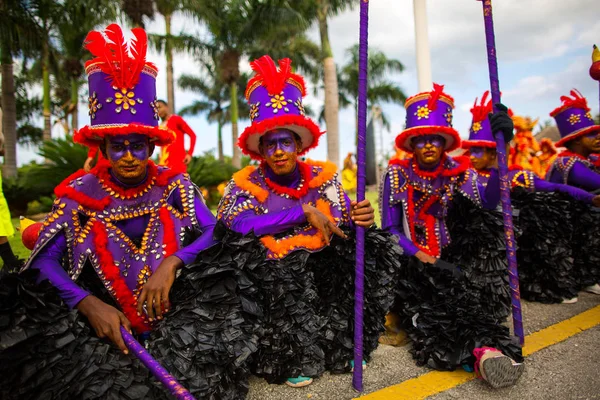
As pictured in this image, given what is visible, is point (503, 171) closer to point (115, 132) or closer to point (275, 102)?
point (275, 102)

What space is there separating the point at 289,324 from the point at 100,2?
44.9ft

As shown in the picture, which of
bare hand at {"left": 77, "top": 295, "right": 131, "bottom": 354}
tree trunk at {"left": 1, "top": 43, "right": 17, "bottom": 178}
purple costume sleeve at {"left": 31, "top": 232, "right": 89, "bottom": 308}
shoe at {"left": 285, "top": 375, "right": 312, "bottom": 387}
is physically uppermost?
tree trunk at {"left": 1, "top": 43, "right": 17, "bottom": 178}

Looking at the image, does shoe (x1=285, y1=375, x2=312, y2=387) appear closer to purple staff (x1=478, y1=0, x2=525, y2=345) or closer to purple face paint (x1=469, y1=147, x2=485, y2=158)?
purple staff (x1=478, y1=0, x2=525, y2=345)

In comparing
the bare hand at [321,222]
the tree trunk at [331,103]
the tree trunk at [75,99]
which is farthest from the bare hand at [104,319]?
the tree trunk at [75,99]

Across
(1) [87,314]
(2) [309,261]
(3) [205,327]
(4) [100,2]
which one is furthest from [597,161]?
(4) [100,2]

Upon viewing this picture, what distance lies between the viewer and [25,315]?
5.97 ft

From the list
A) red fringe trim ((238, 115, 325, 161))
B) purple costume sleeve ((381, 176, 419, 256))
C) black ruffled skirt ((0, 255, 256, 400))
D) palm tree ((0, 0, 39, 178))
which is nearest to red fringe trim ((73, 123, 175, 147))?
red fringe trim ((238, 115, 325, 161))

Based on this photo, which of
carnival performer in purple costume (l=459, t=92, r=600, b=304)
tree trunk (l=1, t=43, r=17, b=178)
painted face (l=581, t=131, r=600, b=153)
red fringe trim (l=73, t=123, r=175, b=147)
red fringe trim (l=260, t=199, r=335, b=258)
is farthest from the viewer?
tree trunk (l=1, t=43, r=17, b=178)

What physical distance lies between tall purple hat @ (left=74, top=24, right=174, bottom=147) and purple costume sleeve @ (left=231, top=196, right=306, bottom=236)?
0.78m

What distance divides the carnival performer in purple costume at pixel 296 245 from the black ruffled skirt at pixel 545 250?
176 centimetres

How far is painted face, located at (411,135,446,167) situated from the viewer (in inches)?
136

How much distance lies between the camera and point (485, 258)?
334cm

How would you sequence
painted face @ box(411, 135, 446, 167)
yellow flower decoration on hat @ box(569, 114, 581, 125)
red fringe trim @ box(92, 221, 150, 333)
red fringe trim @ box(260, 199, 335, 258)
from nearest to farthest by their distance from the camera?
1. red fringe trim @ box(92, 221, 150, 333)
2. red fringe trim @ box(260, 199, 335, 258)
3. painted face @ box(411, 135, 446, 167)
4. yellow flower decoration on hat @ box(569, 114, 581, 125)

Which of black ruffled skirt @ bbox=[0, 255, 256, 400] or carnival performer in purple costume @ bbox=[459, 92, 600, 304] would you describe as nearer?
black ruffled skirt @ bbox=[0, 255, 256, 400]
